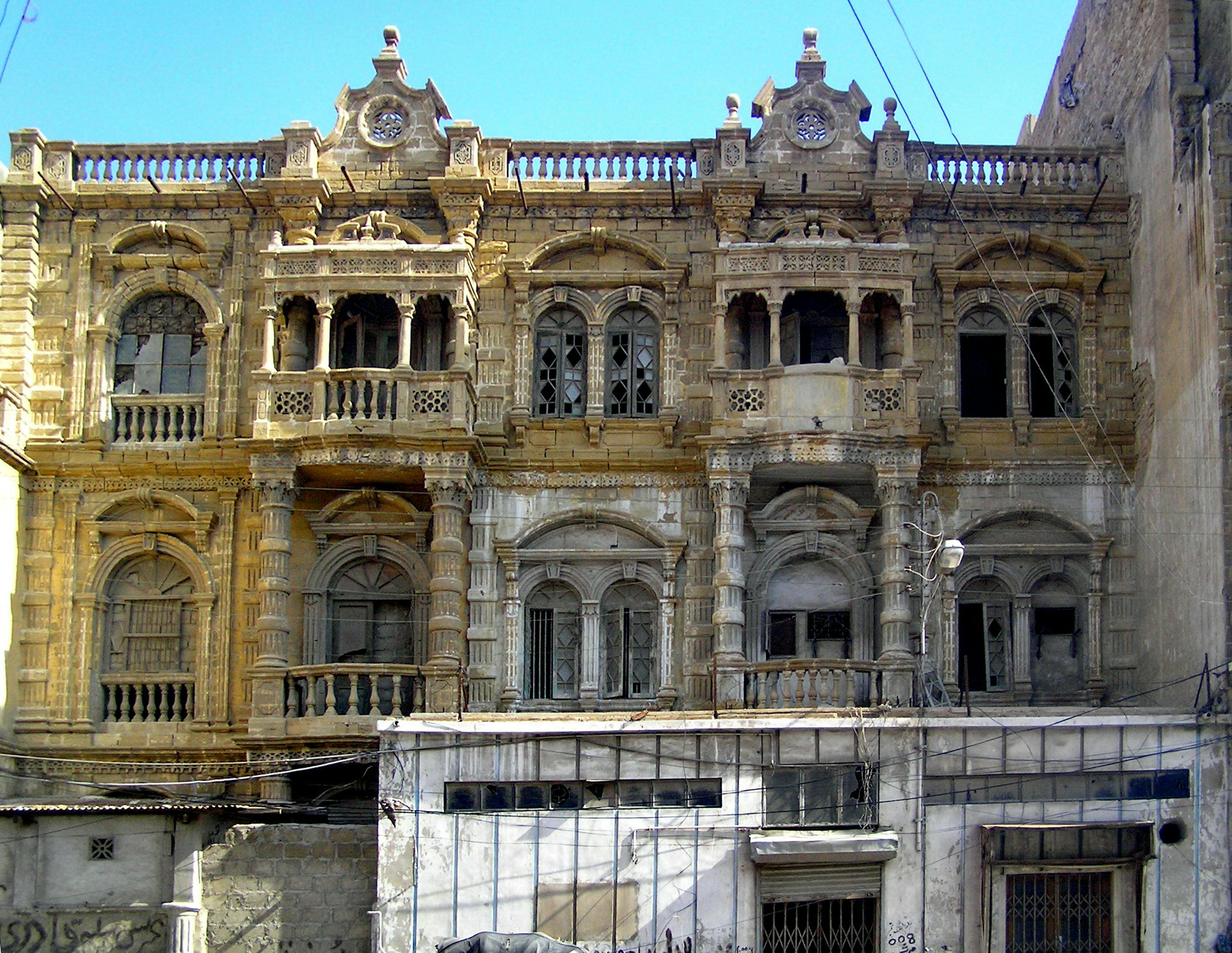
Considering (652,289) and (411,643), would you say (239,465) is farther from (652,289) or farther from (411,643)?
(652,289)

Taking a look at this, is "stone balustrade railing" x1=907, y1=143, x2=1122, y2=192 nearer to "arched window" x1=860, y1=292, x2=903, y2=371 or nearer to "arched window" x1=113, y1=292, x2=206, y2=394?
"arched window" x1=860, y1=292, x2=903, y2=371

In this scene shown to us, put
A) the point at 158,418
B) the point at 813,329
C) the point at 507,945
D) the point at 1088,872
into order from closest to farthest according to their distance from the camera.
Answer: the point at 507,945 < the point at 1088,872 < the point at 158,418 < the point at 813,329

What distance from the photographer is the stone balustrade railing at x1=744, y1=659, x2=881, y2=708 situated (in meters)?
24.7

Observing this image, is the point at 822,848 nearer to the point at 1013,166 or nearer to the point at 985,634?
the point at 985,634

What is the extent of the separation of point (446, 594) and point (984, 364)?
9.15 meters

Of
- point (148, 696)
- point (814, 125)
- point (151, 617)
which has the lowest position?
point (148, 696)

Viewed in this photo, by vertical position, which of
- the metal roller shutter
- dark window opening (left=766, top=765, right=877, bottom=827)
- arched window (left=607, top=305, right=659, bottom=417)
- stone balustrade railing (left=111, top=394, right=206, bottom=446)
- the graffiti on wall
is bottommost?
the graffiti on wall

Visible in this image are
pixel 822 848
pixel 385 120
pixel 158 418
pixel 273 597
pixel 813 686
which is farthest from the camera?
pixel 385 120

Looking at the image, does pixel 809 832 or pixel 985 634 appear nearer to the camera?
pixel 809 832

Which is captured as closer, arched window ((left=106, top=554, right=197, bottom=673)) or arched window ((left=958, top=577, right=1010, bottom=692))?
arched window ((left=958, top=577, right=1010, bottom=692))

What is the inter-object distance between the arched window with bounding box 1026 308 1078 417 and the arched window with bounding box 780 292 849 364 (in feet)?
9.57

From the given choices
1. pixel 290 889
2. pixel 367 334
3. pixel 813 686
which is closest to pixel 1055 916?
pixel 813 686

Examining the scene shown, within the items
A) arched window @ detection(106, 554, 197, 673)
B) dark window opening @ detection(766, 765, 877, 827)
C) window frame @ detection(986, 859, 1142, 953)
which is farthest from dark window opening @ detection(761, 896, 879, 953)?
arched window @ detection(106, 554, 197, 673)

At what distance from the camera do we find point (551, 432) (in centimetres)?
2714
